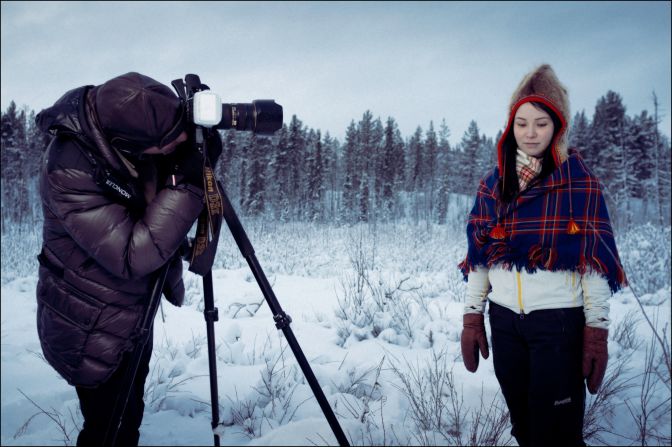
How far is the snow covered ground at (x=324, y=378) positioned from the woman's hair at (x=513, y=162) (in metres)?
1.00

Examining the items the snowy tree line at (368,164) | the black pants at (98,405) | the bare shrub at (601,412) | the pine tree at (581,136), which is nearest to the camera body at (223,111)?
the black pants at (98,405)

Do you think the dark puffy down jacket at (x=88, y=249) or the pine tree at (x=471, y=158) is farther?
the pine tree at (x=471, y=158)

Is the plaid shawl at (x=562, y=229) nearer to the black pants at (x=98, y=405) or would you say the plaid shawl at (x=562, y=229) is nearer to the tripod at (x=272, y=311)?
the tripod at (x=272, y=311)

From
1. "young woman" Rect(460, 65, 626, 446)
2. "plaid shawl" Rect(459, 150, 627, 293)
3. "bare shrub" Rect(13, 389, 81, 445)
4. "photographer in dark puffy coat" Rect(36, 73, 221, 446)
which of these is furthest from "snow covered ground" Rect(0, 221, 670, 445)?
"photographer in dark puffy coat" Rect(36, 73, 221, 446)

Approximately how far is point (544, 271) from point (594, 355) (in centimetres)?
36

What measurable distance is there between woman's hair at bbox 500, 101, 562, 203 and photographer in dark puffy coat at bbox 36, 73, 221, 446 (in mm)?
1394

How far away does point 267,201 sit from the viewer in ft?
110

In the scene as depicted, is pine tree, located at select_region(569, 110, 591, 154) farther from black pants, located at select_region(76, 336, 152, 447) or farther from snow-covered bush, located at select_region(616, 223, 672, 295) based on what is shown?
black pants, located at select_region(76, 336, 152, 447)

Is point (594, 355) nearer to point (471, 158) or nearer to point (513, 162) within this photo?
point (513, 162)

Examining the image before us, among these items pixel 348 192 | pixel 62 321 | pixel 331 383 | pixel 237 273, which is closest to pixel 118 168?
pixel 62 321

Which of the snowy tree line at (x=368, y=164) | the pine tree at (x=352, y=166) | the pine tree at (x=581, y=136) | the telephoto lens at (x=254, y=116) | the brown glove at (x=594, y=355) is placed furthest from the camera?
the pine tree at (x=352, y=166)

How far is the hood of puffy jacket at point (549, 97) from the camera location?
1.46m

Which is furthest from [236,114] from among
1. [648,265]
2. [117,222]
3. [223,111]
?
[648,265]

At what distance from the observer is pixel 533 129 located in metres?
1.47
